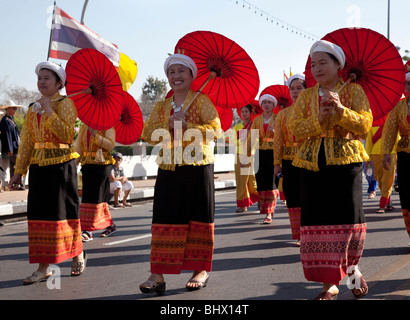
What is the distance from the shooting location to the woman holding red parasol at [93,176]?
8.48m

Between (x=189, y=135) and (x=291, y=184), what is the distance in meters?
2.82

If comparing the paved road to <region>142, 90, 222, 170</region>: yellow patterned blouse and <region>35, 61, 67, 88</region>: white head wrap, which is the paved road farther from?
<region>35, 61, 67, 88</region>: white head wrap

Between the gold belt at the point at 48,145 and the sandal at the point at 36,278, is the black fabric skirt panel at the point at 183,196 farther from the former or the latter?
the sandal at the point at 36,278

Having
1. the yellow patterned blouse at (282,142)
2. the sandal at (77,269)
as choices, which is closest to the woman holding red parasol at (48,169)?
the sandal at (77,269)

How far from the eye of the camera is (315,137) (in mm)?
4871

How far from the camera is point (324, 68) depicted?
4.78 metres

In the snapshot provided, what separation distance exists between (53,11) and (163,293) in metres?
10.2

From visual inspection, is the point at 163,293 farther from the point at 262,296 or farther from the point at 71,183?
the point at 71,183

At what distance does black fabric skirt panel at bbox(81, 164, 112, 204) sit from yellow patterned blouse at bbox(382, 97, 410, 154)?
4082mm

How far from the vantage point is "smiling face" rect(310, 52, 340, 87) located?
15.7 feet

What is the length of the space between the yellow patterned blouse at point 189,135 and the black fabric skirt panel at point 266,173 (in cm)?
531

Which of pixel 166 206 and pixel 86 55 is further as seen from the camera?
pixel 86 55

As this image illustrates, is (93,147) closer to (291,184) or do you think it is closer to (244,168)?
(291,184)
